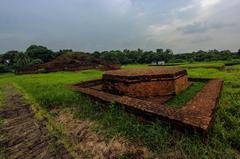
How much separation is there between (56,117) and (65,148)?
2034 mm

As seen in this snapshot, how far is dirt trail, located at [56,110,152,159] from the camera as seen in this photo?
116 inches

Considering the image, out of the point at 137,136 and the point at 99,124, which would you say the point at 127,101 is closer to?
the point at 99,124

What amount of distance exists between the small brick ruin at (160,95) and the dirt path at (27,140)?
1.71 metres

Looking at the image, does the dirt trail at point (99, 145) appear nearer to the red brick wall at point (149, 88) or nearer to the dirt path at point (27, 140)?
the dirt path at point (27, 140)

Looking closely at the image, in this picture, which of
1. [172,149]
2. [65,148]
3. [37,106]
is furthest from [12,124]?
[172,149]

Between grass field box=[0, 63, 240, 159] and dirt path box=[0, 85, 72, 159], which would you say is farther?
dirt path box=[0, 85, 72, 159]

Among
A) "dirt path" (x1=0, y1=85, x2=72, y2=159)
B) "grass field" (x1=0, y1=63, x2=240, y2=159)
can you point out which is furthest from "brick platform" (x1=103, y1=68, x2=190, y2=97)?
"dirt path" (x1=0, y1=85, x2=72, y2=159)

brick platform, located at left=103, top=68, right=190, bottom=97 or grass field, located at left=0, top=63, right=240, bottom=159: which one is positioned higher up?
brick platform, located at left=103, top=68, right=190, bottom=97

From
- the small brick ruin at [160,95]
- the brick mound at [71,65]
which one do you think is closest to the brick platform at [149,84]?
the small brick ruin at [160,95]

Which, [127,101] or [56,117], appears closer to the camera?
[127,101]

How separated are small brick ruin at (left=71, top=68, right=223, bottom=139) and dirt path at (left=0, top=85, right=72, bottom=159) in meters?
1.71

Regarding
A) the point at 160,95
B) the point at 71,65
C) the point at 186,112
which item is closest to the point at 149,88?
the point at 160,95

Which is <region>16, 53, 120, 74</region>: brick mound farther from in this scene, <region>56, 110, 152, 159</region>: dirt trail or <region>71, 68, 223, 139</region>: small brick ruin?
<region>56, 110, 152, 159</region>: dirt trail

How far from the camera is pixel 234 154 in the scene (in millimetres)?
2654
